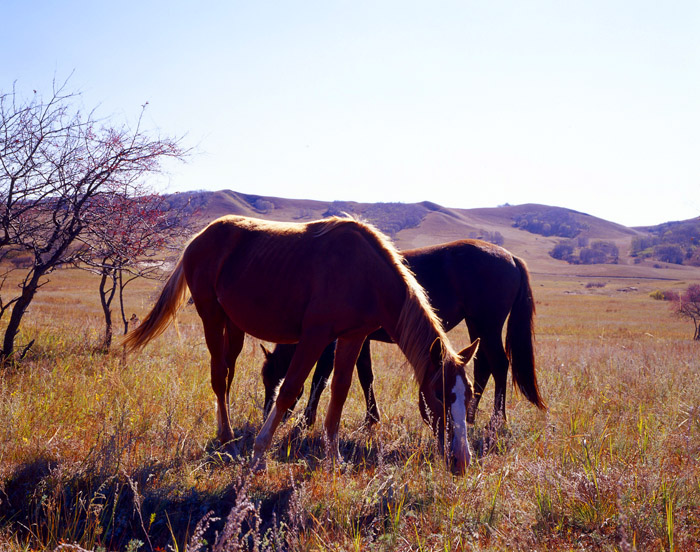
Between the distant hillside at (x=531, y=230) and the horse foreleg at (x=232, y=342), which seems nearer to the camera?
the horse foreleg at (x=232, y=342)

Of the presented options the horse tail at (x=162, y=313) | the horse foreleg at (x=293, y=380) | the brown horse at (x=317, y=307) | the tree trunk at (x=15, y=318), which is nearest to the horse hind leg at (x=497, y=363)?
the brown horse at (x=317, y=307)

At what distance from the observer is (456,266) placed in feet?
18.6

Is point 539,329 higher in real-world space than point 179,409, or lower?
lower

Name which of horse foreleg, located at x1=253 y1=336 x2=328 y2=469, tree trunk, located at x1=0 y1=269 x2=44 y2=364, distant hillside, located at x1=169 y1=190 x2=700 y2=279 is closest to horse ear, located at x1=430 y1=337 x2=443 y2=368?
horse foreleg, located at x1=253 y1=336 x2=328 y2=469

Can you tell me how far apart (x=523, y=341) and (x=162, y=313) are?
4.35 metres

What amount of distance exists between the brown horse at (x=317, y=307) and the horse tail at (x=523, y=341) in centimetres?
203

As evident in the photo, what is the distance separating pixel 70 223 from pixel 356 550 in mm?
5384

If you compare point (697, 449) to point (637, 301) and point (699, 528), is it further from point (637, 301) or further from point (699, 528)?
point (637, 301)

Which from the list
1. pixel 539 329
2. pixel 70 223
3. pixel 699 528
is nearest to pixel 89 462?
pixel 70 223

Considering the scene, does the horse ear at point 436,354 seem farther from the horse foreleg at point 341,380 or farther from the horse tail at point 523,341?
the horse tail at point 523,341

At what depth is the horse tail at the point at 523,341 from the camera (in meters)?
5.39

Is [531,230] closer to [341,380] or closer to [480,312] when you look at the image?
[480,312]

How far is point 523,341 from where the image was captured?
561cm

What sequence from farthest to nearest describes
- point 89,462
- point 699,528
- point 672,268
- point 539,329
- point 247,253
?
point 672,268 < point 539,329 < point 247,253 < point 89,462 < point 699,528
